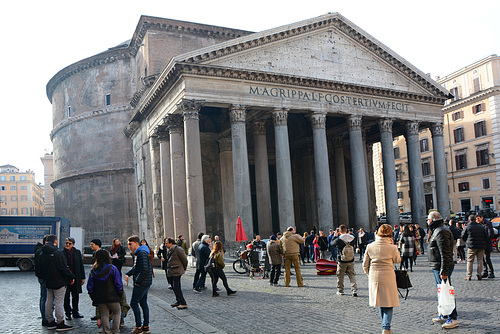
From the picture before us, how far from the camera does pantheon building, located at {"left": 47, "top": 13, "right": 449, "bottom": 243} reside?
20.2 m

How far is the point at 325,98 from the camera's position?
896 inches

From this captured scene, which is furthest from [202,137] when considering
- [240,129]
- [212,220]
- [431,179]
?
[431,179]

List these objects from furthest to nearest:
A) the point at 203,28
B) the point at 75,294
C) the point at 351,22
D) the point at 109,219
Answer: the point at 109,219
the point at 203,28
the point at 351,22
the point at 75,294

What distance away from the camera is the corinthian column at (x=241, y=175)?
19.8 m

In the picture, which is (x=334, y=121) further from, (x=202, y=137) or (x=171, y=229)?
(x=171, y=229)

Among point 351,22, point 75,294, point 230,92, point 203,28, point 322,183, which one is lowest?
point 75,294

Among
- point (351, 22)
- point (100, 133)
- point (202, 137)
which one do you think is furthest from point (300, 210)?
point (100, 133)

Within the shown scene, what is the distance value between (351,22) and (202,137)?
418 inches

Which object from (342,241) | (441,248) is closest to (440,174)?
(342,241)

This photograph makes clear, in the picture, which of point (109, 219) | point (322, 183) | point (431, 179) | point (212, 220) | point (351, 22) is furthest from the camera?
point (431, 179)

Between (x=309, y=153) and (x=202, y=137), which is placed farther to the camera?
(x=309, y=153)

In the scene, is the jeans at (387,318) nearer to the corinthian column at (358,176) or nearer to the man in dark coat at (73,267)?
the man in dark coat at (73,267)

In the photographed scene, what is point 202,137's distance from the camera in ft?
89.1

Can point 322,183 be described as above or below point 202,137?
below
